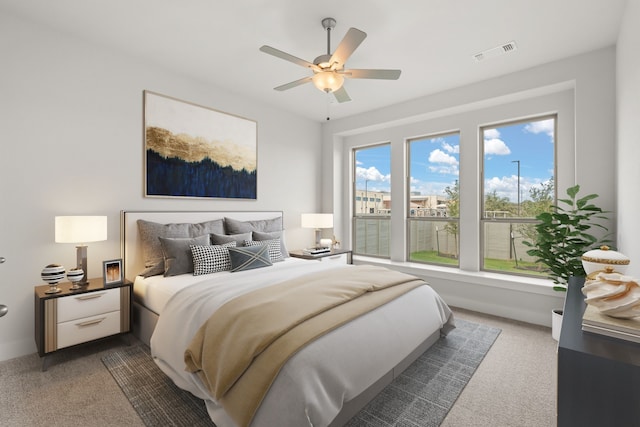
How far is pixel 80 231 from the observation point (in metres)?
2.51

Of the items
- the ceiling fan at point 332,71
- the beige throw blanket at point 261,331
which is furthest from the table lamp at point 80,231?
the ceiling fan at point 332,71

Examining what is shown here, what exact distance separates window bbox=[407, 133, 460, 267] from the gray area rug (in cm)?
184

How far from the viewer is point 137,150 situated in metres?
3.27

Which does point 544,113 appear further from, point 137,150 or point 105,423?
point 105,423

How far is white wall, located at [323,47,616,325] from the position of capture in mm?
2955

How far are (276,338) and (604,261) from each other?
169 cm

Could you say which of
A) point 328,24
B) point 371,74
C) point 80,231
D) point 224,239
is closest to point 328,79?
point 371,74

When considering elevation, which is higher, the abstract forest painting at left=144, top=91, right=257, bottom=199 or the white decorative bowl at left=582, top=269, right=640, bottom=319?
the abstract forest painting at left=144, top=91, right=257, bottom=199

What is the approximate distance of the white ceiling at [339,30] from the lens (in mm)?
2387

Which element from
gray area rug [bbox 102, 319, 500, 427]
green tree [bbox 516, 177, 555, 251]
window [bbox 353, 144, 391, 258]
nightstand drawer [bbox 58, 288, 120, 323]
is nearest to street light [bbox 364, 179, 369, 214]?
window [bbox 353, 144, 391, 258]

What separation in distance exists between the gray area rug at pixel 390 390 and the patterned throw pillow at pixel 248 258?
1060 millimetres

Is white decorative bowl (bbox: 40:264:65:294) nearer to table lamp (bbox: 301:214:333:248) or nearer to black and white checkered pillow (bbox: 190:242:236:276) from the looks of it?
black and white checkered pillow (bbox: 190:242:236:276)

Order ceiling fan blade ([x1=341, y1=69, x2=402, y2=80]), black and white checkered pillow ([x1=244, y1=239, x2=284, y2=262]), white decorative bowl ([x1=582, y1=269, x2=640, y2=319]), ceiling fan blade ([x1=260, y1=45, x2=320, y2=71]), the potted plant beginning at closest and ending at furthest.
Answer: white decorative bowl ([x1=582, y1=269, x2=640, y2=319])
ceiling fan blade ([x1=260, y1=45, x2=320, y2=71])
ceiling fan blade ([x1=341, y1=69, x2=402, y2=80])
the potted plant
black and white checkered pillow ([x1=244, y1=239, x2=284, y2=262])

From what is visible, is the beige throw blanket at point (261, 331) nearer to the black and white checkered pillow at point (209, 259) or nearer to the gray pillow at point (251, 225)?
the black and white checkered pillow at point (209, 259)
